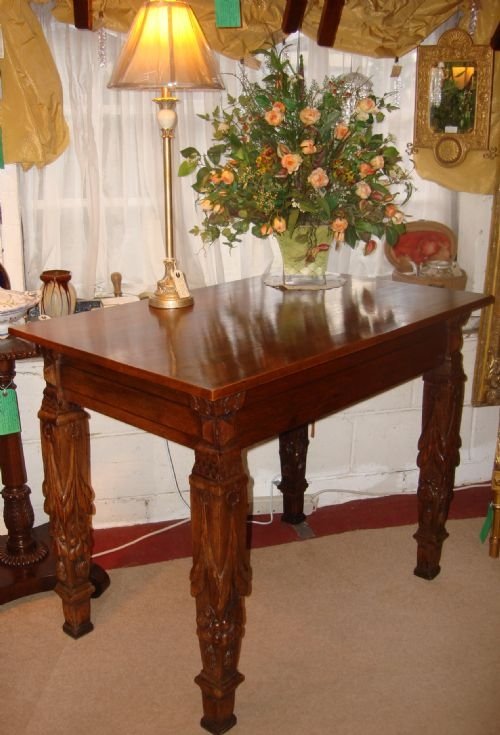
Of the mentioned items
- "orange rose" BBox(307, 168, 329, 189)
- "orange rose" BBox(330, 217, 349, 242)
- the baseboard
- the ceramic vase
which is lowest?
the baseboard

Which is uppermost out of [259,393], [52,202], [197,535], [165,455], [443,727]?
[52,202]

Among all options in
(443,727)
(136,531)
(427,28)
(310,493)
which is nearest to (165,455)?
(136,531)

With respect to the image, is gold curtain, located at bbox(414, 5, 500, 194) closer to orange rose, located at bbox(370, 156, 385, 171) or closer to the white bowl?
orange rose, located at bbox(370, 156, 385, 171)

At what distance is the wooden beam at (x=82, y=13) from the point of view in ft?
7.57

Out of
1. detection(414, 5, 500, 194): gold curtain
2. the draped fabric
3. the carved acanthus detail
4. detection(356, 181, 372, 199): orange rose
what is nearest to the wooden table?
the carved acanthus detail

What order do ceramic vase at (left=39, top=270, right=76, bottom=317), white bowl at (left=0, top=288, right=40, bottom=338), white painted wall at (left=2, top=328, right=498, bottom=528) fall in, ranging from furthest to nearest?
white painted wall at (left=2, top=328, right=498, bottom=528) < ceramic vase at (left=39, top=270, right=76, bottom=317) < white bowl at (left=0, top=288, right=40, bottom=338)

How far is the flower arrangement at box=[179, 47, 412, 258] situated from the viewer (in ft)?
6.80

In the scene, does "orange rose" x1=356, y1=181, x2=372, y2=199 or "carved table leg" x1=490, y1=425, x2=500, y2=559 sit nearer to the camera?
"orange rose" x1=356, y1=181, x2=372, y2=199

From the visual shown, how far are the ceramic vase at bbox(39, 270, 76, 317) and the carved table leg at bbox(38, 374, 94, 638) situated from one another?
0.48m

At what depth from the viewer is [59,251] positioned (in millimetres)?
2676

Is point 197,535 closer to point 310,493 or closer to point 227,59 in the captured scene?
point 310,493

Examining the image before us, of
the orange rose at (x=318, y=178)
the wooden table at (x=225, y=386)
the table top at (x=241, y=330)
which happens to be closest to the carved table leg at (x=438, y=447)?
the wooden table at (x=225, y=386)

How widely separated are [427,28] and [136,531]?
1968mm

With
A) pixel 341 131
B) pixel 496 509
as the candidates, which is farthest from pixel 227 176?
pixel 496 509
